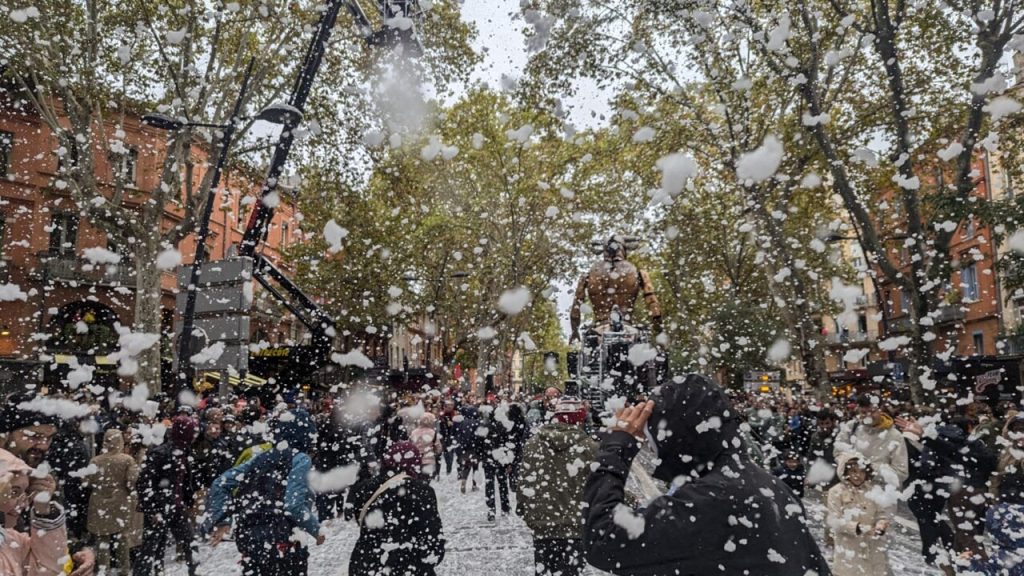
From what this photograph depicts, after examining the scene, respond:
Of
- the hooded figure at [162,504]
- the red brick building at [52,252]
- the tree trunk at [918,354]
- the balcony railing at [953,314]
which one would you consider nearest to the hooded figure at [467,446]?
the hooded figure at [162,504]

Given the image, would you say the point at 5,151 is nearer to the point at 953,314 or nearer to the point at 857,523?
the point at 857,523

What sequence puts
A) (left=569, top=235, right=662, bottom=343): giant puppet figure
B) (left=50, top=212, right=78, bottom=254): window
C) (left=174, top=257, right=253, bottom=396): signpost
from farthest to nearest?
(left=50, top=212, right=78, bottom=254): window < (left=569, top=235, right=662, bottom=343): giant puppet figure < (left=174, top=257, right=253, bottom=396): signpost

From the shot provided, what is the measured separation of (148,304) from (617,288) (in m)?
10.2

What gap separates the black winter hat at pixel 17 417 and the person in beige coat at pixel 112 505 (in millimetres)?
1689

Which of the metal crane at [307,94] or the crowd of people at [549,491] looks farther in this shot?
the metal crane at [307,94]

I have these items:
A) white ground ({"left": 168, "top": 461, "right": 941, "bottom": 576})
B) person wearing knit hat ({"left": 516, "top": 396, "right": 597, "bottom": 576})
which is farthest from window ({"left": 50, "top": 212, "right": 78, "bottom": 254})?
person wearing knit hat ({"left": 516, "top": 396, "right": 597, "bottom": 576})

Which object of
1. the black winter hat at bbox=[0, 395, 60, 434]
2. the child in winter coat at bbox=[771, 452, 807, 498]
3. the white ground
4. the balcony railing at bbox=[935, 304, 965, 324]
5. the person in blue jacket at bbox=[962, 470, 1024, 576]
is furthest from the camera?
the balcony railing at bbox=[935, 304, 965, 324]

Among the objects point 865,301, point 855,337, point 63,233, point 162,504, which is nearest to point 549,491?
point 162,504

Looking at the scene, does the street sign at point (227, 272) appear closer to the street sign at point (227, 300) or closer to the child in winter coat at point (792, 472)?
the street sign at point (227, 300)

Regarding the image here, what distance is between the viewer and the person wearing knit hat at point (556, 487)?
17.0ft

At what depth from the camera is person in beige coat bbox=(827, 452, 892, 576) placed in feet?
18.0

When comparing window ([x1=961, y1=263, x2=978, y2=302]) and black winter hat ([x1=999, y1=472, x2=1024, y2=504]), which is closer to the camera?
black winter hat ([x1=999, y1=472, x2=1024, y2=504])

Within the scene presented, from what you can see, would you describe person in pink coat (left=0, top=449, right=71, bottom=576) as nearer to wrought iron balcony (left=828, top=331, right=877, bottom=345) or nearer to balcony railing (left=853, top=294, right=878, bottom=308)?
wrought iron balcony (left=828, top=331, right=877, bottom=345)

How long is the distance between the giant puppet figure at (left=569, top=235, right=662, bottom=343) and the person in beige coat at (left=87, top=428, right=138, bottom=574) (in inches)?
180
